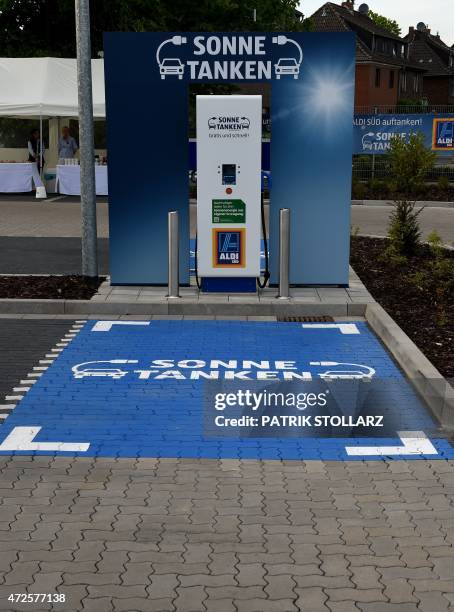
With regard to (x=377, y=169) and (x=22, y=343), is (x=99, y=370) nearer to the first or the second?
(x=22, y=343)

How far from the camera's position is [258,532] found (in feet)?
16.3

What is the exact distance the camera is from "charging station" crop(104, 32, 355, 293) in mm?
10844

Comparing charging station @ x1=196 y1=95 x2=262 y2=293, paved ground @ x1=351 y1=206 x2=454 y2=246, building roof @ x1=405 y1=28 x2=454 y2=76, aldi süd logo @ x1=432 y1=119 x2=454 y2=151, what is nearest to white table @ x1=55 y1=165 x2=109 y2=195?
paved ground @ x1=351 y1=206 x2=454 y2=246

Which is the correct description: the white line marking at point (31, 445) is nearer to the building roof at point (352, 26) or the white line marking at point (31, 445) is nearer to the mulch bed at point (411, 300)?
the mulch bed at point (411, 300)

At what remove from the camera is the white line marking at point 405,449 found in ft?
20.4

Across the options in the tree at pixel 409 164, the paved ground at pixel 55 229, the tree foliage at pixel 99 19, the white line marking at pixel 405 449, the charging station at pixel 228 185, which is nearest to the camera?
the white line marking at pixel 405 449

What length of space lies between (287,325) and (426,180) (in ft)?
58.2

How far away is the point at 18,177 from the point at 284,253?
17246mm

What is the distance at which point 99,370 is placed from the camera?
8312 millimetres

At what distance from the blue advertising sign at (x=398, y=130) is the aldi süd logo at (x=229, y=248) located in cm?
1576

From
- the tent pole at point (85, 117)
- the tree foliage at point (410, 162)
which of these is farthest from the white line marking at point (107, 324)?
the tree foliage at point (410, 162)

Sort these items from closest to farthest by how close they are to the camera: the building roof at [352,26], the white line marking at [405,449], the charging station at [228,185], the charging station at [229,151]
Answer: the white line marking at [405,449], the charging station at [228,185], the charging station at [229,151], the building roof at [352,26]

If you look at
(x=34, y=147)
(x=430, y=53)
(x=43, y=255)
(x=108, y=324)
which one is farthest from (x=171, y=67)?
(x=430, y=53)

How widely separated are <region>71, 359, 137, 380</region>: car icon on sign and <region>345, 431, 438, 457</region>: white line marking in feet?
8.27
